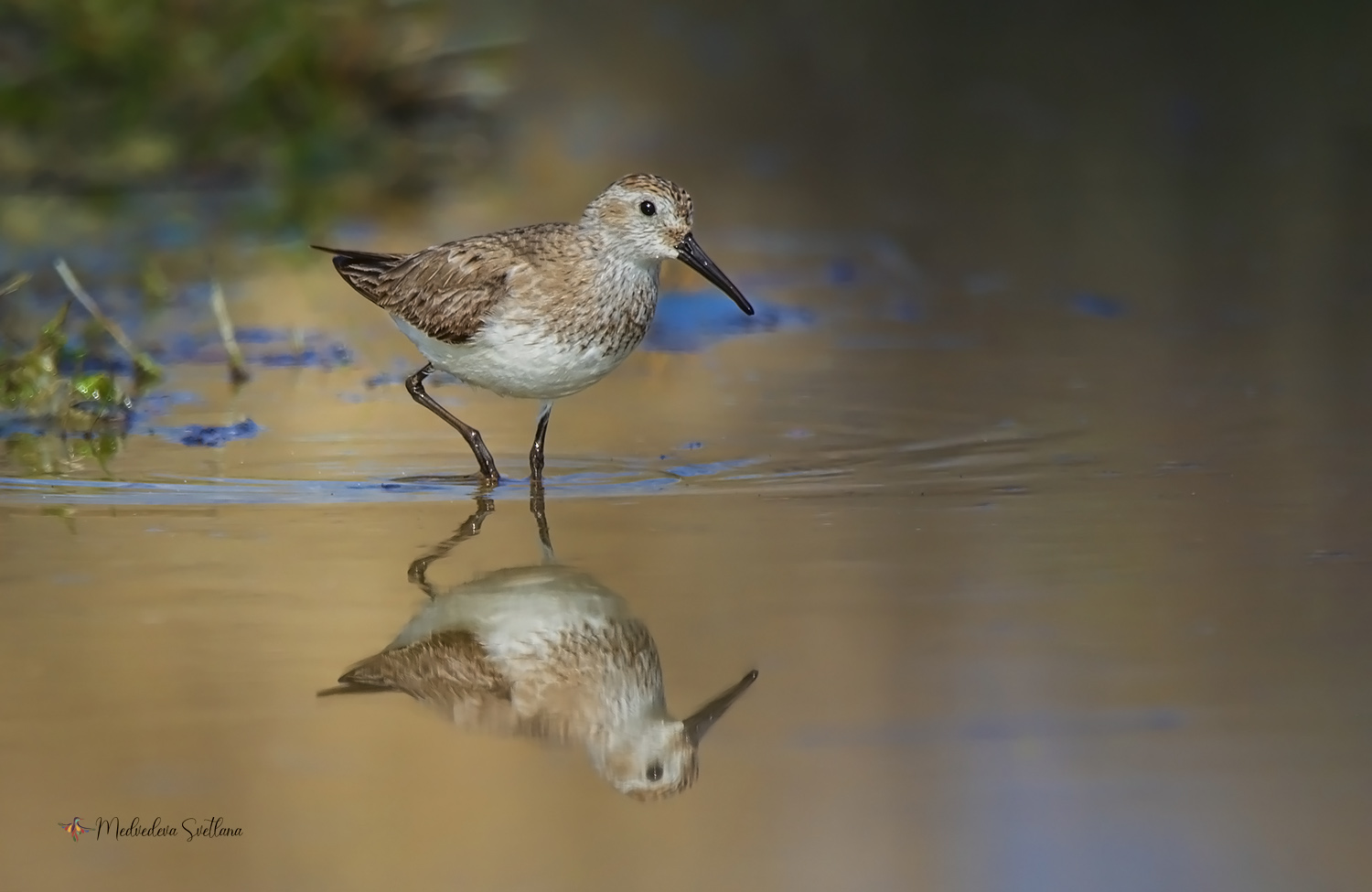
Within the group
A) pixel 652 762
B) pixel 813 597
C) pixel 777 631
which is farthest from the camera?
pixel 813 597

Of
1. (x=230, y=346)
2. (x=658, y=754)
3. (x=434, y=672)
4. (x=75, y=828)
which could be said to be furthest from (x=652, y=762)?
(x=230, y=346)

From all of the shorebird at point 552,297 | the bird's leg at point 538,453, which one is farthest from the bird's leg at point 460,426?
the bird's leg at point 538,453

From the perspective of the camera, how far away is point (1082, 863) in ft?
11.2

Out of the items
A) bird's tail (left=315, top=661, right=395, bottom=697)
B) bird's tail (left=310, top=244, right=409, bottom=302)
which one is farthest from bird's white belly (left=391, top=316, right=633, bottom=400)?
bird's tail (left=315, top=661, right=395, bottom=697)

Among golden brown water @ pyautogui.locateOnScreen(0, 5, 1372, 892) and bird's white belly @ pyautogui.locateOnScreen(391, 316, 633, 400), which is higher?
bird's white belly @ pyautogui.locateOnScreen(391, 316, 633, 400)

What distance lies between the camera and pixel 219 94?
39.9ft

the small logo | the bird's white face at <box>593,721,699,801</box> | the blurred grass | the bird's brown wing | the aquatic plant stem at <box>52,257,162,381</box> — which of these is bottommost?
the small logo

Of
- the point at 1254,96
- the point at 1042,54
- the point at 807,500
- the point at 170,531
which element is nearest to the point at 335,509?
the point at 170,531

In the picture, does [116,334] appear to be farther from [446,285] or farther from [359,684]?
[359,684]

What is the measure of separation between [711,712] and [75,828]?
49.5 inches

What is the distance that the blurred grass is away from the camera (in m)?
11.7

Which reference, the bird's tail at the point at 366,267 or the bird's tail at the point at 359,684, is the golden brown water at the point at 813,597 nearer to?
the bird's tail at the point at 359,684

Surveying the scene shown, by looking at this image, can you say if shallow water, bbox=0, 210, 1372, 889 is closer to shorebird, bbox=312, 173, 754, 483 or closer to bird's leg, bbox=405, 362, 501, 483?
bird's leg, bbox=405, 362, 501, 483

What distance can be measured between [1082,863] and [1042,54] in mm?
15848
